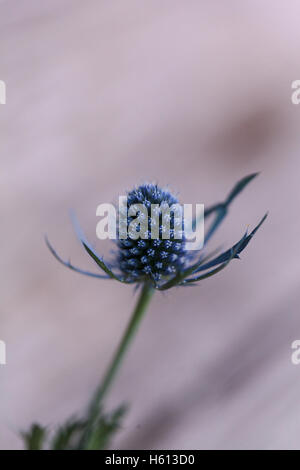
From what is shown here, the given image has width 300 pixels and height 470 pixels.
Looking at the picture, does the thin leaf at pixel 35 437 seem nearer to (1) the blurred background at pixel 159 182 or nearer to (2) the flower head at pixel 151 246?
(2) the flower head at pixel 151 246

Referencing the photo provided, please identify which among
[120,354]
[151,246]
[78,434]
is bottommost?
[78,434]

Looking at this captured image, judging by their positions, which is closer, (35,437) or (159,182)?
(35,437)

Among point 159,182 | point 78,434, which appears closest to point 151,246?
point 78,434

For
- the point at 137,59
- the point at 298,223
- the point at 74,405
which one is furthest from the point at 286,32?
the point at 74,405

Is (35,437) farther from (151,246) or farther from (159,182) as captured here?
(159,182)

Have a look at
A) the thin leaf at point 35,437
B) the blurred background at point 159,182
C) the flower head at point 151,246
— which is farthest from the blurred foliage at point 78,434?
the blurred background at point 159,182

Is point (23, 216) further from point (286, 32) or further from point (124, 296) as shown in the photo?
point (286, 32)

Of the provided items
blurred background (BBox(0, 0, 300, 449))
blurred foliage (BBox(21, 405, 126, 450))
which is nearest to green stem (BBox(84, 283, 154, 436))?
blurred foliage (BBox(21, 405, 126, 450))
